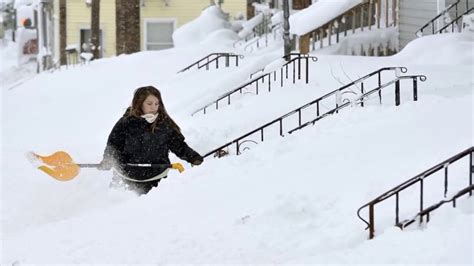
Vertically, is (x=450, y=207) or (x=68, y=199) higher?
(x=450, y=207)

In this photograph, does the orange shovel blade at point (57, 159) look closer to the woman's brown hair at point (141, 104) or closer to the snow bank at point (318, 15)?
the woman's brown hair at point (141, 104)

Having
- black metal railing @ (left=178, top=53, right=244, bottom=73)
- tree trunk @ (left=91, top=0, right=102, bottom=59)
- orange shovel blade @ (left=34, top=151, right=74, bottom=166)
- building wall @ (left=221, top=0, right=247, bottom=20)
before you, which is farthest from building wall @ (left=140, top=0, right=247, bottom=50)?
orange shovel blade @ (left=34, top=151, right=74, bottom=166)

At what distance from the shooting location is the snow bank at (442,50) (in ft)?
58.2

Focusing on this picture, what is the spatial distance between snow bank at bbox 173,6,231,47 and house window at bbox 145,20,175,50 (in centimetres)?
688

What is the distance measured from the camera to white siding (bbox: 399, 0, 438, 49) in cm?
2272

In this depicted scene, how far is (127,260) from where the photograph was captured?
28.2ft

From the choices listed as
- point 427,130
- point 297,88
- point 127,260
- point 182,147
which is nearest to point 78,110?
point 297,88

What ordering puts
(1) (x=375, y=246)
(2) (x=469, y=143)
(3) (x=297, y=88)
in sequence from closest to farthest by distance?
(1) (x=375, y=246) < (2) (x=469, y=143) < (3) (x=297, y=88)

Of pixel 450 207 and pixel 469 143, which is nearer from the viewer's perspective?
pixel 450 207

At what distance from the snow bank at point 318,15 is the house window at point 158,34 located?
1581 centimetres

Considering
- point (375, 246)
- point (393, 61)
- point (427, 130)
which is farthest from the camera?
point (393, 61)

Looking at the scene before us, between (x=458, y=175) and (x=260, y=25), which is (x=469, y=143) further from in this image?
(x=260, y=25)

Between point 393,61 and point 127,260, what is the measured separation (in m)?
10.0

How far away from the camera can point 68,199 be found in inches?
531
